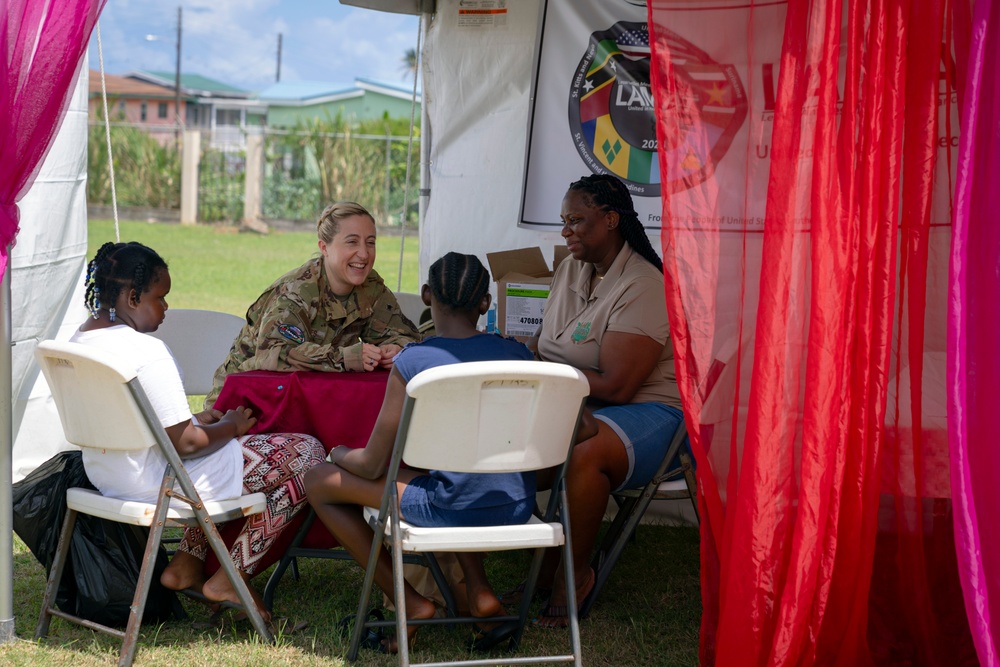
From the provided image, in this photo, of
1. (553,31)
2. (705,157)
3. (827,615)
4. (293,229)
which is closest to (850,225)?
(705,157)

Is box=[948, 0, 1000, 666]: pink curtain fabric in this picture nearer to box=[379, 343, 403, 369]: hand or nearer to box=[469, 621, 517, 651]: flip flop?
box=[469, 621, 517, 651]: flip flop

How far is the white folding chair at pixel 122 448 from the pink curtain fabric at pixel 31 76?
36 centimetres

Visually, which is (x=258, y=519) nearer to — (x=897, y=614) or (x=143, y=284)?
(x=143, y=284)

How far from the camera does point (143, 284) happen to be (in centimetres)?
301

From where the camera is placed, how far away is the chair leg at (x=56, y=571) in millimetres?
3109

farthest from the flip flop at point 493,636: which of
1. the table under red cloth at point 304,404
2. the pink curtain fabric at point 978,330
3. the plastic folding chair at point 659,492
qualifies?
the pink curtain fabric at point 978,330

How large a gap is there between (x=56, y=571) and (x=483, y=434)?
1394 millimetres

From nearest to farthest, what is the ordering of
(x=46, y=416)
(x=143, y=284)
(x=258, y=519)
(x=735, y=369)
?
(x=735, y=369), (x=143, y=284), (x=258, y=519), (x=46, y=416)

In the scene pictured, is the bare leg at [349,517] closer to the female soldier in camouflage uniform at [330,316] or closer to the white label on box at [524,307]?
the female soldier in camouflage uniform at [330,316]

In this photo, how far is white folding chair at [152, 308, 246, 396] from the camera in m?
4.27

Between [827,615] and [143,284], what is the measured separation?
2004 mm

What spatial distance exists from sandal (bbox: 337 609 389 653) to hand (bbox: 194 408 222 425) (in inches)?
28.7

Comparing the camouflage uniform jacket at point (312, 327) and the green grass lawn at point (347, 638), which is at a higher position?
the camouflage uniform jacket at point (312, 327)

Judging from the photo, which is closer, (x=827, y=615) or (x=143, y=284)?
(x=827, y=615)
